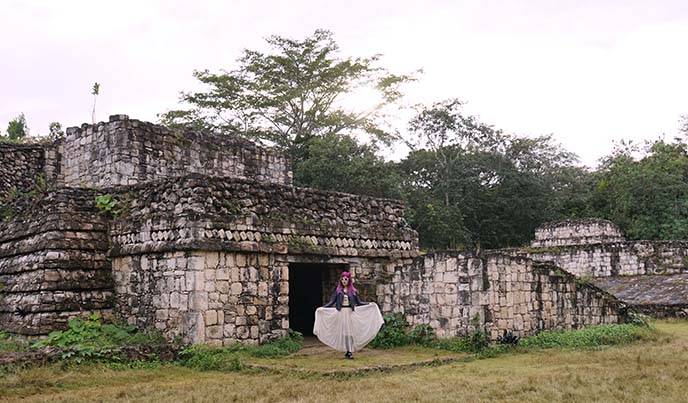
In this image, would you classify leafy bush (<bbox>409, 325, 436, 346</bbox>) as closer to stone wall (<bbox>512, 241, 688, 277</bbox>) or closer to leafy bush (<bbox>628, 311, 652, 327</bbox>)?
leafy bush (<bbox>628, 311, 652, 327</bbox>)

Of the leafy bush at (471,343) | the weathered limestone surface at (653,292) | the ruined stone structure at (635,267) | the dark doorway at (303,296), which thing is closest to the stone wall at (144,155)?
the dark doorway at (303,296)

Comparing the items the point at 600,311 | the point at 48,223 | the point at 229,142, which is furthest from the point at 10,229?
the point at 600,311

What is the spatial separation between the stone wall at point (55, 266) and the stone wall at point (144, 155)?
5.17 ft

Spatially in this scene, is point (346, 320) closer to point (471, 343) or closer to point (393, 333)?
point (393, 333)

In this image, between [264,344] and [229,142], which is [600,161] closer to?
[229,142]

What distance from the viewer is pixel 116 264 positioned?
41.9 feet

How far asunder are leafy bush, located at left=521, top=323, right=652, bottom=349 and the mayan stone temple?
0.29 meters

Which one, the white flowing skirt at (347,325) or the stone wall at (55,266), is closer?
the white flowing skirt at (347,325)

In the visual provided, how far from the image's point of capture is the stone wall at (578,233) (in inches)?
1194

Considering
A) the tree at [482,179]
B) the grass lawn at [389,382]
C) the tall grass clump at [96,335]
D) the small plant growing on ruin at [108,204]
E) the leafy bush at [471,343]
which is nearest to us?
the grass lawn at [389,382]

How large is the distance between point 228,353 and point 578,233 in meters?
22.7

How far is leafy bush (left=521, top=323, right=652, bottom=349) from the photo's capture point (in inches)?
509

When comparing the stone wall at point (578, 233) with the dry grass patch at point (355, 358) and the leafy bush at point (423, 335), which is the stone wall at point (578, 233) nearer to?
the leafy bush at point (423, 335)

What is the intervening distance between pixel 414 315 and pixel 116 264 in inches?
216
